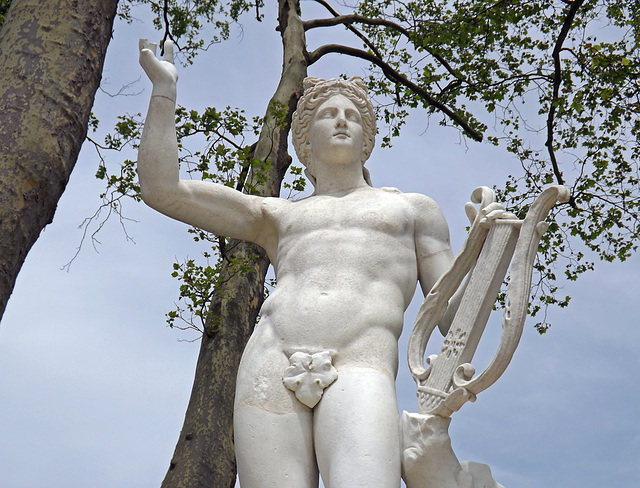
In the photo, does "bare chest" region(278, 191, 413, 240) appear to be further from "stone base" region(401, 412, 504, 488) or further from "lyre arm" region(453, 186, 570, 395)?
"stone base" region(401, 412, 504, 488)

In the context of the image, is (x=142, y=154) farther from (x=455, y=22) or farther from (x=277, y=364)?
(x=455, y=22)

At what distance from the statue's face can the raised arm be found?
52 cm

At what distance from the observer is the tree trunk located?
30.2 feet

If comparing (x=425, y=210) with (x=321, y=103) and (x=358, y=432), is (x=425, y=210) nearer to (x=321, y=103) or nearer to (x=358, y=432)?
(x=321, y=103)

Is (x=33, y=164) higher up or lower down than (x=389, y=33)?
lower down

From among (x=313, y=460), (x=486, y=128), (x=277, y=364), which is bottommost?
(x=313, y=460)

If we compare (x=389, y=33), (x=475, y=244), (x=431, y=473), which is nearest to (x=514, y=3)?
(x=389, y=33)

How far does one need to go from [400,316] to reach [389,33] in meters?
9.86

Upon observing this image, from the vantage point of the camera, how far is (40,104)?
591cm

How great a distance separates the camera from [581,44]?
12430 millimetres

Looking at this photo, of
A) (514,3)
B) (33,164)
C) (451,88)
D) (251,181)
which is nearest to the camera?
(33,164)

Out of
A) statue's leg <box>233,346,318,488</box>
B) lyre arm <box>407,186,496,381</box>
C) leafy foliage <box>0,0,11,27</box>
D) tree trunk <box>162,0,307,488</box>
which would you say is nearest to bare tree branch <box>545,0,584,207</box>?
tree trunk <box>162,0,307,488</box>

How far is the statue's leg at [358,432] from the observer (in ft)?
15.0

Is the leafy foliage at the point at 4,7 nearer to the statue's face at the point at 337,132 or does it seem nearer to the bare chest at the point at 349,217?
the statue's face at the point at 337,132
